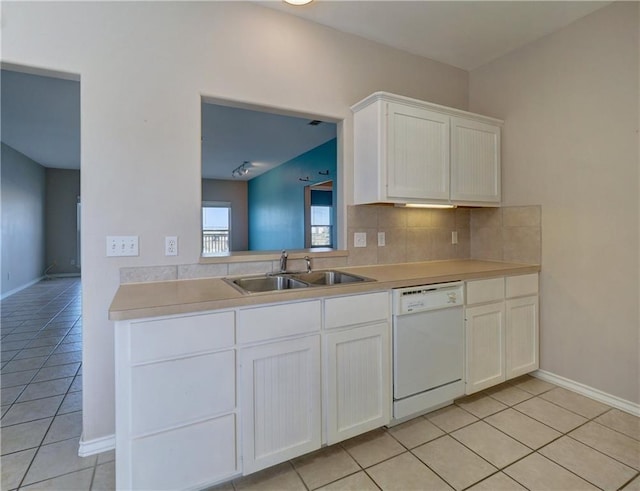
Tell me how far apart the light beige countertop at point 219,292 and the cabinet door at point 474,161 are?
672mm

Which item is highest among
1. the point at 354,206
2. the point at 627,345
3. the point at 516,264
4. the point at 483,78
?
the point at 483,78

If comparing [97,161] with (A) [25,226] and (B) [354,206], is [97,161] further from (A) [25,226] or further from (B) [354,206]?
(A) [25,226]

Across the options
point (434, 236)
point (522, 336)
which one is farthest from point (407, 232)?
point (522, 336)

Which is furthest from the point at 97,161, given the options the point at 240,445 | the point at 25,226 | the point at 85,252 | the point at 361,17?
the point at 25,226

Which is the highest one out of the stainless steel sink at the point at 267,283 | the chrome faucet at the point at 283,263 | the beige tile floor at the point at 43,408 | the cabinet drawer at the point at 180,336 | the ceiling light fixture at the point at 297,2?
the ceiling light fixture at the point at 297,2

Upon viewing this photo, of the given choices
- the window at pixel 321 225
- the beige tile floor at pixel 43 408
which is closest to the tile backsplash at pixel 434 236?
the beige tile floor at pixel 43 408

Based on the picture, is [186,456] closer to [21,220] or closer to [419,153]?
[419,153]

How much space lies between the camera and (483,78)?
307cm

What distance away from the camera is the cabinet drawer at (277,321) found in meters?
1.53

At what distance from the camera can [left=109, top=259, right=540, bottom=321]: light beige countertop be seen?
1.36 m

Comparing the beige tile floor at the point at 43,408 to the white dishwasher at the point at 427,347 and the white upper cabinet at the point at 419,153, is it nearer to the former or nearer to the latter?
the white dishwasher at the point at 427,347

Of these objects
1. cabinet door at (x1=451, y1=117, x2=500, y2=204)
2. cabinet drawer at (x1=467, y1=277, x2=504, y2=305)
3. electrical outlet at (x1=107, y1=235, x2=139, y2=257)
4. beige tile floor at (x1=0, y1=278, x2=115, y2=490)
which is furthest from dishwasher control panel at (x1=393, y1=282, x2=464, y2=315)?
beige tile floor at (x1=0, y1=278, x2=115, y2=490)

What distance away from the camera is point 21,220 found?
6.44 meters

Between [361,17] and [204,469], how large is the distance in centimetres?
288
